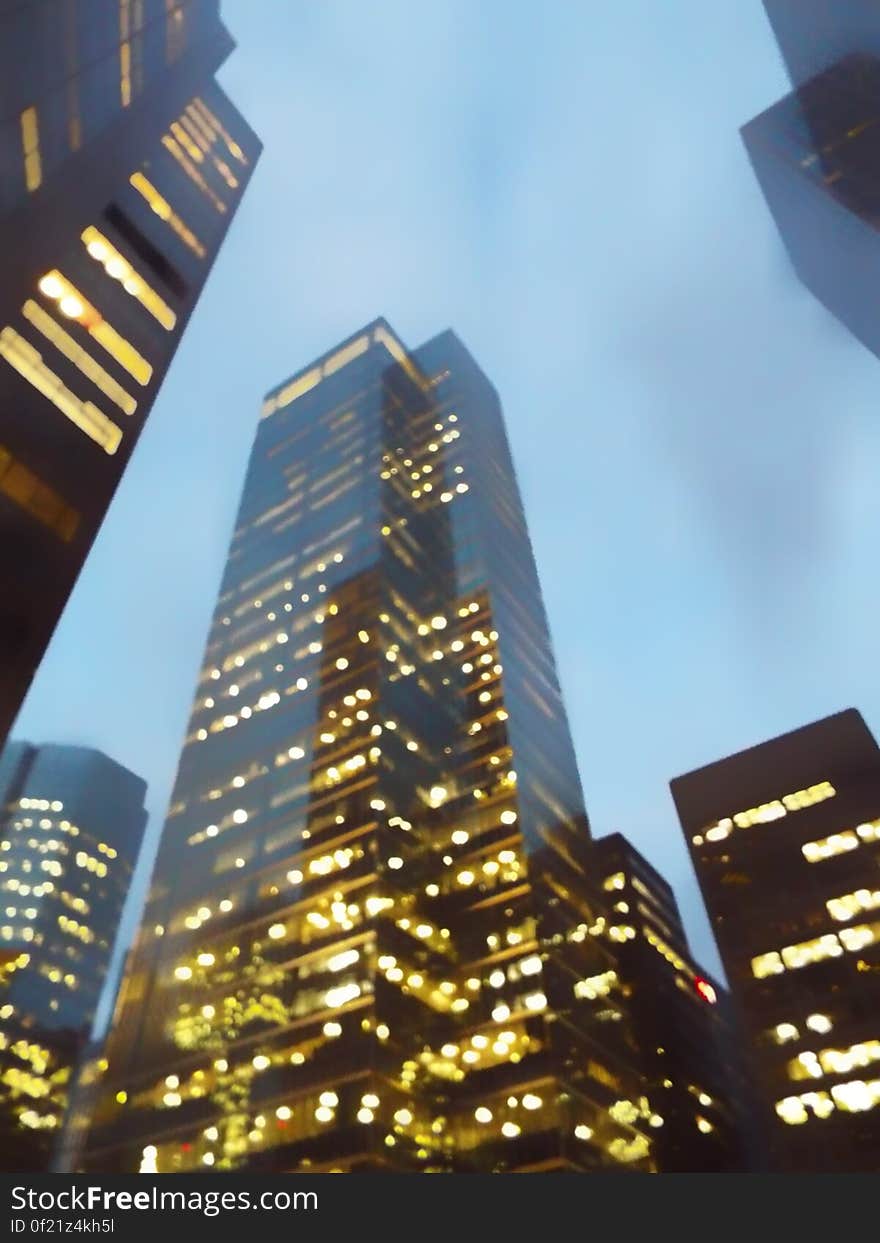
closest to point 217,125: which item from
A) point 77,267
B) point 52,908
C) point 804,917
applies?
point 77,267

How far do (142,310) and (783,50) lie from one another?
63.6 m

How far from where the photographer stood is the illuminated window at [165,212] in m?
35.3

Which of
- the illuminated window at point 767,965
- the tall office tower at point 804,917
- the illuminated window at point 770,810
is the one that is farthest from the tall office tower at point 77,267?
the illuminated window at point 770,810

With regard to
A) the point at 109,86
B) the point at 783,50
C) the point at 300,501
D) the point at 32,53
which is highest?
the point at 300,501

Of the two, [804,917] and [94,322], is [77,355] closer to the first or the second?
[94,322]

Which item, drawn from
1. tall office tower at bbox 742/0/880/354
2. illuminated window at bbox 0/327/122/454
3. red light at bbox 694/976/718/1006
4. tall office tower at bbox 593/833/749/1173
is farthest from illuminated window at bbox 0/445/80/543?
red light at bbox 694/976/718/1006

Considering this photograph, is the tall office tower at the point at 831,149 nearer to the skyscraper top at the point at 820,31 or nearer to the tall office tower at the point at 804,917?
the skyscraper top at the point at 820,31

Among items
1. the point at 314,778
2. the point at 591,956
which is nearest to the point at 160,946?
the point at 314,778

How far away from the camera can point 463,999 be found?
69.9 m

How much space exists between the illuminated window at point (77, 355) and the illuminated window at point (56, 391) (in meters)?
1.12

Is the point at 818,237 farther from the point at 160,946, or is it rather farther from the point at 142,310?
the point at 160,946

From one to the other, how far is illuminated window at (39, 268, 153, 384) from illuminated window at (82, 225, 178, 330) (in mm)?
2507

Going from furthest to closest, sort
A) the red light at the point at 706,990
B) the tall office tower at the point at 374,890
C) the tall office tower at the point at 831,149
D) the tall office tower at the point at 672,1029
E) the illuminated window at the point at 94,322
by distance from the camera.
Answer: the red light at the point at 706,990 → the tall office tower at the point at 672,1029 → the tall office tower at the point at 374,890 → the tall office tower at the point at 831,149 → the illuminated window at the point at 94,322

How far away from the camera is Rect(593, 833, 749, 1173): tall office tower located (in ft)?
282
